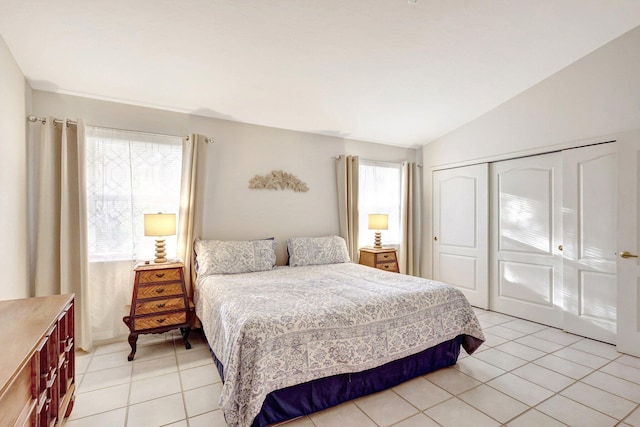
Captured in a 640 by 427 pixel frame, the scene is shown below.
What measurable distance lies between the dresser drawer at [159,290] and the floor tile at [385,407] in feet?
6.13

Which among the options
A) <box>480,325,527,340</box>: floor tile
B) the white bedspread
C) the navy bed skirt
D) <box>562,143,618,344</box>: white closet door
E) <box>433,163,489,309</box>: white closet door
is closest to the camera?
the white bedspread

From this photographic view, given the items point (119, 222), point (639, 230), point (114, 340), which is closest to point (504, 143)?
point (639, 230)

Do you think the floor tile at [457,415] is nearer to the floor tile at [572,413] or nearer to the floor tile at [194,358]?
the floor tile at [572,413]

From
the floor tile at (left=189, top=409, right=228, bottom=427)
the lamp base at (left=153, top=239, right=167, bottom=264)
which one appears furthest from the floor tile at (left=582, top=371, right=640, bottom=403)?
the lamp base at (left=153, top=239, right=167, bottom=264)

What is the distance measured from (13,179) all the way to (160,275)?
4.21 ft

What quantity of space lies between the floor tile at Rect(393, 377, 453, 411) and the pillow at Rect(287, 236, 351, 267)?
1.70 m

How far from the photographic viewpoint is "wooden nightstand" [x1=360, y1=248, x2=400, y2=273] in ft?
13.6

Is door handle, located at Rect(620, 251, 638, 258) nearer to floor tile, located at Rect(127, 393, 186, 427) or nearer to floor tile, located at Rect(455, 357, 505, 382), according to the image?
floor tile, located at Rect(455, 357, 505, 382)

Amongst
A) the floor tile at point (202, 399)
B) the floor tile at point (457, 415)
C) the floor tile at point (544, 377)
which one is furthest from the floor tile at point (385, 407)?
the floor tile at point (544, 377)

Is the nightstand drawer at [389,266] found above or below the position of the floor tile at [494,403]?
above

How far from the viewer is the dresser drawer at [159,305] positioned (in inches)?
108

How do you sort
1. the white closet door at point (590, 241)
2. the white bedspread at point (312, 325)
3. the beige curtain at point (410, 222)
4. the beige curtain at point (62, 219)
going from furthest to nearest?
the beige curtain at point (410, 222) < the white closet door at point (590, 241) < the beige curtain at point (62, 219) < the white bedspread at point (312, 325)

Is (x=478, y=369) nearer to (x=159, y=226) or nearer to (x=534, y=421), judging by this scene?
(x=534, y=421)

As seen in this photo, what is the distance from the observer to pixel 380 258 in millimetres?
4172
